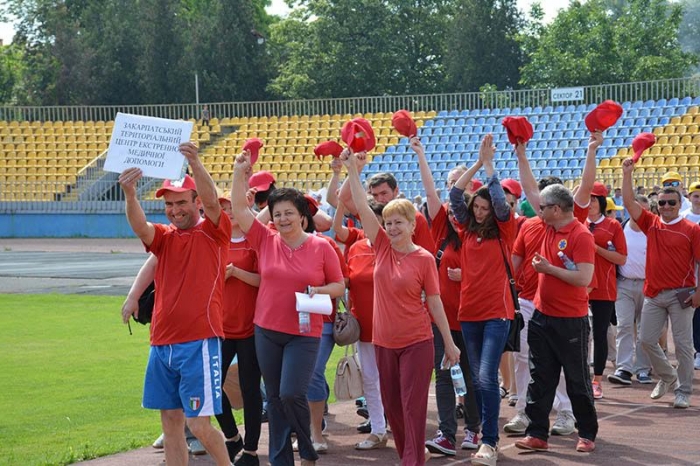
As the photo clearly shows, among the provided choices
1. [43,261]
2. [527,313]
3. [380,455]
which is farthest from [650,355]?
[43,261]

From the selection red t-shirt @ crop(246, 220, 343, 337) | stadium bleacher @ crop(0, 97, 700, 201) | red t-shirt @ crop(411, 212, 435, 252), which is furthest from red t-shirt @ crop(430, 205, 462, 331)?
stadium bleacher @ crop(0, 97, 700, 201)

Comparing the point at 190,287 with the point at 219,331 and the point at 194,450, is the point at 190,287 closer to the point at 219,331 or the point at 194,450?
the point at 219,331

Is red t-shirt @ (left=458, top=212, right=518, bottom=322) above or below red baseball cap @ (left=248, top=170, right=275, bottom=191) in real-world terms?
below

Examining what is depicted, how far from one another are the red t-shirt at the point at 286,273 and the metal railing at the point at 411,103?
27116mm

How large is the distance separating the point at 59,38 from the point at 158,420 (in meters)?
46.8

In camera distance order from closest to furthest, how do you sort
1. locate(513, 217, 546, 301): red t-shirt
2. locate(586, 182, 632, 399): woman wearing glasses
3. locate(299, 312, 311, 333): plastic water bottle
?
1. locate(299, 312, 311, 333): plastic water bottle
2. locate(513, 217, 546, 301): red t-shirt
3. locate(586, 182, 632, 399): woman wearing glasses

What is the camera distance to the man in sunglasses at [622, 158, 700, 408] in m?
10.1

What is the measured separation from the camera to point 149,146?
6.38 meters

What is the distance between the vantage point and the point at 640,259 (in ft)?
37.9

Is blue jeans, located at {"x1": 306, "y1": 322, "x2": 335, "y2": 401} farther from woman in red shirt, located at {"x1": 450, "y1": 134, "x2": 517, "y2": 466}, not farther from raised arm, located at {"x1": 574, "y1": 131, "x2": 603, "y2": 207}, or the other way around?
raised arm, located at {"x1": 574, "y1": 131, "x2": 603, "y2": 207}

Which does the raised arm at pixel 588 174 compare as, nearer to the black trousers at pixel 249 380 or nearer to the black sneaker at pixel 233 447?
the black trousers at pixel 249 380

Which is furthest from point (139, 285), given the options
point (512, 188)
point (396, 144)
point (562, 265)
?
point (396, 144)

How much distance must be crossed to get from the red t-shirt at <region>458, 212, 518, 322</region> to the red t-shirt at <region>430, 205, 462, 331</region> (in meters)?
0.36

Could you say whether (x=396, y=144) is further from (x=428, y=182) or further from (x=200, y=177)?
(x=200, y=177)
